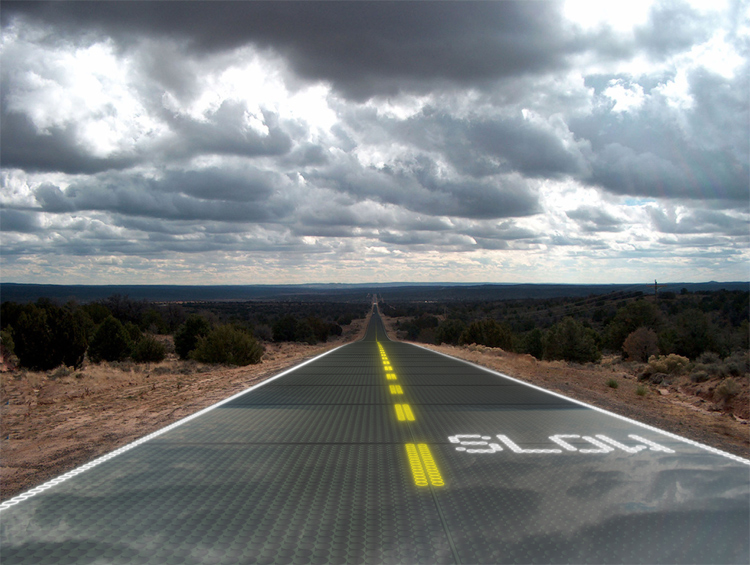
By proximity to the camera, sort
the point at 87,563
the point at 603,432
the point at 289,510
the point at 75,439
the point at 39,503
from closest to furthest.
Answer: the point at 87,563 < the point at 289,510 < the point at 39,503 < the point at 603,432 < the point at 75,439

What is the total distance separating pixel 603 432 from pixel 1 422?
10801mm

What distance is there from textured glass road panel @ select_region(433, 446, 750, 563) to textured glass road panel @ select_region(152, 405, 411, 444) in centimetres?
157

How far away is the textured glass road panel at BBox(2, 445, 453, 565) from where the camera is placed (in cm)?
368

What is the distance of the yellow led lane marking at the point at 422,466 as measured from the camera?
5.18 m

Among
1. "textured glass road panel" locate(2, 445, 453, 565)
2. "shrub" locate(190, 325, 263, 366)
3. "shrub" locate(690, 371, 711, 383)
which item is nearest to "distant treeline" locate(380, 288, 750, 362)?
"shrub" locate(690, 371, 711, 383)

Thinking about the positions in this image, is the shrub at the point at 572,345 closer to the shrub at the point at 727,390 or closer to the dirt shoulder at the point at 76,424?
the shrub at the point at 727,390

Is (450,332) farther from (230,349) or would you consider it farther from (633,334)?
(230,349)

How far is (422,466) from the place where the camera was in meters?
5.70

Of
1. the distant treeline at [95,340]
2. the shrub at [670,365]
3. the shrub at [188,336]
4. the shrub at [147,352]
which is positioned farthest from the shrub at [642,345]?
the shrub at [147,352]

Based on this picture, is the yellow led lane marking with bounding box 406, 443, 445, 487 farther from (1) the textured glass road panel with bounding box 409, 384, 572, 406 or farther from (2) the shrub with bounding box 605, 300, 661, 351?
(2) the shrub with bounding box 605, 300, 661, 351

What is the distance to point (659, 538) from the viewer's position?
3.87 meters

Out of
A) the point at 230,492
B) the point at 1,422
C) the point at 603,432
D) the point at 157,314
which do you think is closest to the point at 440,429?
the point at 603,432

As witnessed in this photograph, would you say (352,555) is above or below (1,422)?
above

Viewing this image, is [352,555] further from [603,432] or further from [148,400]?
[148,400]
